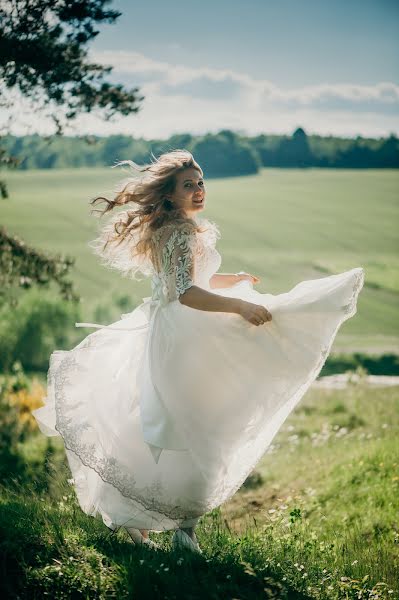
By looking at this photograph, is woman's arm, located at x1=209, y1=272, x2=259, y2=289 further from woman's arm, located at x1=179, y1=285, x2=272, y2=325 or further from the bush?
the bush

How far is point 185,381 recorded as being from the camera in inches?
157

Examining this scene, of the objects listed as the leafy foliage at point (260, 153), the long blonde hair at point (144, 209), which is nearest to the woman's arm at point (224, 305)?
the long blonde hair at point (144, 209)

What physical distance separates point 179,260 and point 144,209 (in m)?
0.54

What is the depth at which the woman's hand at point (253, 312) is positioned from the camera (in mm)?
3920

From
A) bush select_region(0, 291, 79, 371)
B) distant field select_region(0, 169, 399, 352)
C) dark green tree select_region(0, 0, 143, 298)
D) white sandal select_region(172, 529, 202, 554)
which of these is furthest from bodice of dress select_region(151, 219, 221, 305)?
bush select_region(0, 291, 79, 371)

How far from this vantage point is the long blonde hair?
4.38 meters

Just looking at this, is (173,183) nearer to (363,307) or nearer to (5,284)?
(5,284)

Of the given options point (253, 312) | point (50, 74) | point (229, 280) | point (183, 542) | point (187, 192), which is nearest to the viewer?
point (253, 312)

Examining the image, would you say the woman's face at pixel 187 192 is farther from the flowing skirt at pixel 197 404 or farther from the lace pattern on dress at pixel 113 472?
the lace pattern on dress at pixel 113 472

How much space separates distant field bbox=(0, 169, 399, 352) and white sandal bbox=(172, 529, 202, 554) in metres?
37.6

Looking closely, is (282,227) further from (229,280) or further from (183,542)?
(183,542)

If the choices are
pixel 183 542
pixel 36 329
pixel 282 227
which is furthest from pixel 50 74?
pixel 282 227

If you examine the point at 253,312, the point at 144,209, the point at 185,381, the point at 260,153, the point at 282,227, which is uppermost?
the point at 260,153

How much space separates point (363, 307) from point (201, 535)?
45450 millimetres
